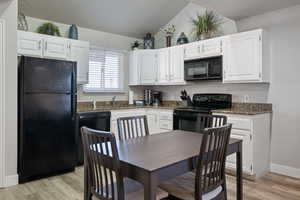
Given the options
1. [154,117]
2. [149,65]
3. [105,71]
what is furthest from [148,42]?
[154,117]

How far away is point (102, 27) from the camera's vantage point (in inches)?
183

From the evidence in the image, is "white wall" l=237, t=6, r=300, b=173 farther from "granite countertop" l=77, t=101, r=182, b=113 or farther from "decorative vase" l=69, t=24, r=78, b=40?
"decorative vase" l=69, t=24, r=78, b=40

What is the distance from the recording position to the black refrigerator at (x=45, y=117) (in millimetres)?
2963

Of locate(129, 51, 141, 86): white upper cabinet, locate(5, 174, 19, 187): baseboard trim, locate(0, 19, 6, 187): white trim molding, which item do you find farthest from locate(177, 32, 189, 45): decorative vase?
locate(5, 174, 19, 187): baseboard trim

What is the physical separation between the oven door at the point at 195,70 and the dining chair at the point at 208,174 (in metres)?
2.39

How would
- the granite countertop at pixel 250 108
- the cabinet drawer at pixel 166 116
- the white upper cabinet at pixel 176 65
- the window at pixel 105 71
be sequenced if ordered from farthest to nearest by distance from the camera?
the window at pixel 105 71 → the white upper cabinet at pixel 176 65 → the cabinet drawer at pixel 166 116 → the granite countertop at pixel 250 108

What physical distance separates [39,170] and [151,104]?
269cm

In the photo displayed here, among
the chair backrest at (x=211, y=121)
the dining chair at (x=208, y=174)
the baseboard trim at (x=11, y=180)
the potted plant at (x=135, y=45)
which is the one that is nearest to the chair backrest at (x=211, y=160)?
the dining chair at (x=208, y=174)

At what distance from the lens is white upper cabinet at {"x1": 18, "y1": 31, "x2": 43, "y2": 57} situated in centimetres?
339

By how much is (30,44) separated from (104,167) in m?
2.81

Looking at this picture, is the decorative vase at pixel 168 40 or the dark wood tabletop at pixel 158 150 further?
the decorative vase at pixel 168 40

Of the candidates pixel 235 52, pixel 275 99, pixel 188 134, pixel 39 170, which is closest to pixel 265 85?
pixel 275 99

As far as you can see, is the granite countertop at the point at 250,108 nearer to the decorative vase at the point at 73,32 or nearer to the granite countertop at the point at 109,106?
the granite countertop at the point at 109,106

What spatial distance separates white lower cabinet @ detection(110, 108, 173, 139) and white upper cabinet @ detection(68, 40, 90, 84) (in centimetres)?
85
